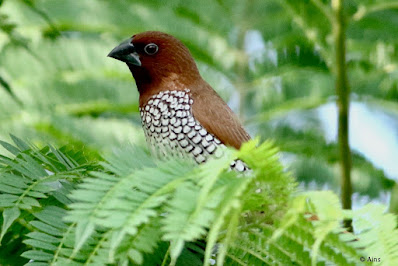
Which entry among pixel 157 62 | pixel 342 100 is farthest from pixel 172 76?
pixel 342 100

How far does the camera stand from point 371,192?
6930 millimetres

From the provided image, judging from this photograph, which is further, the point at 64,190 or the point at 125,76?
the point at 125,76

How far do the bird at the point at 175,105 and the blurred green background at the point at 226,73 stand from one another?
1.34 m

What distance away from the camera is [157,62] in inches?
180

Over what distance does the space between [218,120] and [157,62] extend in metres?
0.63

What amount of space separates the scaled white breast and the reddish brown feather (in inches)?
2.9

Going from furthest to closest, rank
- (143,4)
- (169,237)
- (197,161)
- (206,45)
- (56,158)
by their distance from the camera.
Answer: (143,4) < (206,45) < (197,161) < (56,158) < (169,237)

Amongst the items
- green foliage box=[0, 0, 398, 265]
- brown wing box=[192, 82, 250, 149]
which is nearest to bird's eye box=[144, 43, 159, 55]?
brown wing box=[192, 82, 250, 149]

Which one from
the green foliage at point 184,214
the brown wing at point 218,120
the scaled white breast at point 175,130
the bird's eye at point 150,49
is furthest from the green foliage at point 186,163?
the bird's eye at point 150,49

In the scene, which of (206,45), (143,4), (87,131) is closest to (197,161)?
(87,131)

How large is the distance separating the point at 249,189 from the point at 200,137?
1.96 meters

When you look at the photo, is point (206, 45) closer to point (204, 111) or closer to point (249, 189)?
point (204, 111)

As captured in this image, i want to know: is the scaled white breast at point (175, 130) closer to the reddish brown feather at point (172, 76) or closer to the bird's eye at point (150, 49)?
the reddish brown feather at point (172, 76)

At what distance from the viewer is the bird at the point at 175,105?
13.5 feet
